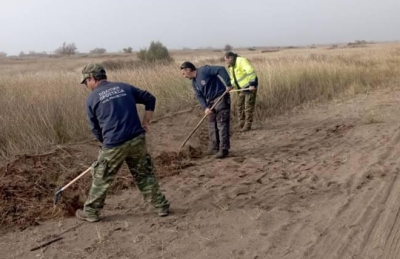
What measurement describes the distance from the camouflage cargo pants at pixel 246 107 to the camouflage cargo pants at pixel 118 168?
207 inches

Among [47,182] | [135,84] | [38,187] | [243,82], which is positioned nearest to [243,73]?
[243,82]

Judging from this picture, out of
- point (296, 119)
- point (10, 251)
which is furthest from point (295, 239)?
point (296, 119)

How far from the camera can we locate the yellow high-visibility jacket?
30.9 feet

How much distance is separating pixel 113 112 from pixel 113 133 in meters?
0.22

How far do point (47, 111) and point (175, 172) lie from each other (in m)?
2.99

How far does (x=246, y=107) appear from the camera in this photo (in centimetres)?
991

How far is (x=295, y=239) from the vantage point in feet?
13.8

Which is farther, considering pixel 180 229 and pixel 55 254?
pixel 180 229

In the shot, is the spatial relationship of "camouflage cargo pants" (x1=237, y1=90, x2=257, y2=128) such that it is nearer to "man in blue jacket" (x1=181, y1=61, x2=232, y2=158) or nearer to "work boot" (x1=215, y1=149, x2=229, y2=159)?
"man in blue jacket" (x1=181, y1=61, x2=232, y2=158)

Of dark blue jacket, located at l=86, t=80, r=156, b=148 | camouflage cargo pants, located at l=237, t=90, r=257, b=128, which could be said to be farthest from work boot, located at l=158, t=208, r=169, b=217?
camouflage cargo pants, located at l=237, t=90, r=257, b=128

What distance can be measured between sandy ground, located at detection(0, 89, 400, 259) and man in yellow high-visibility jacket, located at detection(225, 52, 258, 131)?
1.90 metres

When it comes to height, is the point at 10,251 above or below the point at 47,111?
below

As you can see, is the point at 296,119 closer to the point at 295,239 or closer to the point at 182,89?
the point at 182,89

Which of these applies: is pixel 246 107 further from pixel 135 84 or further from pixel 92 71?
pixel 92 71
